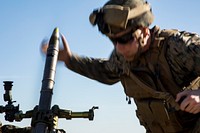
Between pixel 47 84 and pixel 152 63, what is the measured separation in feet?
4.59

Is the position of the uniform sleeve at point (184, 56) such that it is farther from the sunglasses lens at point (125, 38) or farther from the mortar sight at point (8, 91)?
the mortar sight at point (8, 91)

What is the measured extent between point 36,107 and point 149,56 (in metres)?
1.60

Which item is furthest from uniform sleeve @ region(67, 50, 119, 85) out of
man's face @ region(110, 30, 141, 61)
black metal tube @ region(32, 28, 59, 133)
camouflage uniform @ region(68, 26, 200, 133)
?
man's face @ region(110, 30, 141, 61)

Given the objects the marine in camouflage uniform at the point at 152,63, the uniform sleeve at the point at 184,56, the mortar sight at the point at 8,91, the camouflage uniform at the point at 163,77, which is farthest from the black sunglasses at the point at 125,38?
the mortar sight at the point at 8,91

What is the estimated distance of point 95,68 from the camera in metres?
6.13

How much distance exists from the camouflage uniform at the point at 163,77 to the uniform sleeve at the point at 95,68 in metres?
0.34

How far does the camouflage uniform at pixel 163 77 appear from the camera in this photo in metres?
4.80

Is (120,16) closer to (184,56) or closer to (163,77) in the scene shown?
(184,56)

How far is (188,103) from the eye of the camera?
4.07m

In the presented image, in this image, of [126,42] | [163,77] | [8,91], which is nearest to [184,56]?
[163,77]

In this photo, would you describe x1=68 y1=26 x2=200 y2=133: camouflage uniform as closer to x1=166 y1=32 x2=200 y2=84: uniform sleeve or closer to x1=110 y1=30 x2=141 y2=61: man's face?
x1=166 y1=32 x2=200 y2=84: uniform sleeve

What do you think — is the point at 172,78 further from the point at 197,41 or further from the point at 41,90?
the point at 41,90

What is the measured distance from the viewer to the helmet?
471cm

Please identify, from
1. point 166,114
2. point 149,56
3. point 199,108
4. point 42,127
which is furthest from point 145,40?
point 42,127
